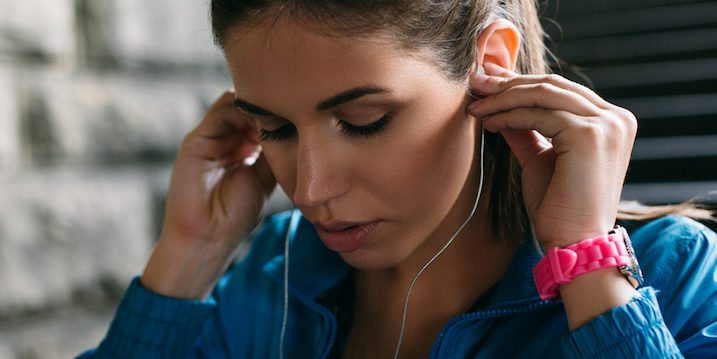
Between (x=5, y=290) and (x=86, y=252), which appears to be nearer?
(x=5, y=290)

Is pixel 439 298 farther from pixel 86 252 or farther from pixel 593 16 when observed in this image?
pixel 593 16

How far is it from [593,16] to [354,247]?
102 cm

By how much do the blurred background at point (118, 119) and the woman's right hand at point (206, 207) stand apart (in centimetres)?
26

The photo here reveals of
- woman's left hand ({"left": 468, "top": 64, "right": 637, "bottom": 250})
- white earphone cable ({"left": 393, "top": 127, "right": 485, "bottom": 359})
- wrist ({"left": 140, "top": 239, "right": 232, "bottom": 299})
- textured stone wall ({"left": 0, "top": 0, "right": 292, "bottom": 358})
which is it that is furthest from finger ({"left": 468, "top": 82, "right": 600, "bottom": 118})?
textured stone wall ({"left": 0, "top": 0, "right": 292, "bottom": 358})

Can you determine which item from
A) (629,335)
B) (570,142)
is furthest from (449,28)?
(629,335)

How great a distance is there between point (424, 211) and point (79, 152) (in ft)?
2.56

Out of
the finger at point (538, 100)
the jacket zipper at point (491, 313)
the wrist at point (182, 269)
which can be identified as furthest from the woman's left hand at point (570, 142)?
the wrist at point (182, 269)

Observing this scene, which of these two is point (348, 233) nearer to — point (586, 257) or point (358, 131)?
point (358, 131)

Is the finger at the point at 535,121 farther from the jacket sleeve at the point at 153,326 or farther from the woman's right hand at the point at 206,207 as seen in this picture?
the jacket sleeve at the point at 153,326

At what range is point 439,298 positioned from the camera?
4.17 feet

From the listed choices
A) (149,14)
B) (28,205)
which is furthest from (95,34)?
(28,205)

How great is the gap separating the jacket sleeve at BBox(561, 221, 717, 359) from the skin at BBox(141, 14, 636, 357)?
27 mm

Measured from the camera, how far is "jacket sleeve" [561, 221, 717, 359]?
96 cm

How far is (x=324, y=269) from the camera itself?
1.34 meters
